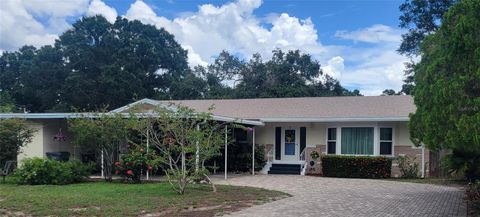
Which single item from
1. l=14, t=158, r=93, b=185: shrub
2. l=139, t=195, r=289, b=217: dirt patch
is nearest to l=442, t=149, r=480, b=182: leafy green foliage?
l=139, t=195, r=289, b=217: dirt patch

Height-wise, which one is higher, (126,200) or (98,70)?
(98,70)

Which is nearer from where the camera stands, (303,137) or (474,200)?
(474,200)

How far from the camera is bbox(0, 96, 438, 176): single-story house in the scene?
1970 centimetres

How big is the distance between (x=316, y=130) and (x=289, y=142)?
1.48m

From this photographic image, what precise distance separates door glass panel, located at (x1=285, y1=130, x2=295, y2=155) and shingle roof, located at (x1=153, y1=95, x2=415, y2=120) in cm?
98

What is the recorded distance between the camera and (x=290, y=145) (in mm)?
21984

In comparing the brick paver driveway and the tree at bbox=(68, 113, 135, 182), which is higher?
the tree at bbox=(68, 113, 135, 182)

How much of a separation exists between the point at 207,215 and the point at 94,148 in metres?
8.78

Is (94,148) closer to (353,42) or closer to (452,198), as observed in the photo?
(452,198)

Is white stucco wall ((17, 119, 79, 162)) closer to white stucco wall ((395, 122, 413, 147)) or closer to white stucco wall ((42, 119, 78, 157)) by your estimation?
white stucco wall ((42, 119, 78, 157))

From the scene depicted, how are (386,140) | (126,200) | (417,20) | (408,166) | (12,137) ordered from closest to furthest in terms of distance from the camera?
(126,200) < (12,137) < (408,166) < (386,140) < (417,20)

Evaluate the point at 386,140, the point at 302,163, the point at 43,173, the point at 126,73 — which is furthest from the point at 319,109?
the point at 126,73

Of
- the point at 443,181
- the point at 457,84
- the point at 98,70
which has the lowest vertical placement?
the point at 443,181

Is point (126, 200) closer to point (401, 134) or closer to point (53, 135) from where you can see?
point (53, 135)
